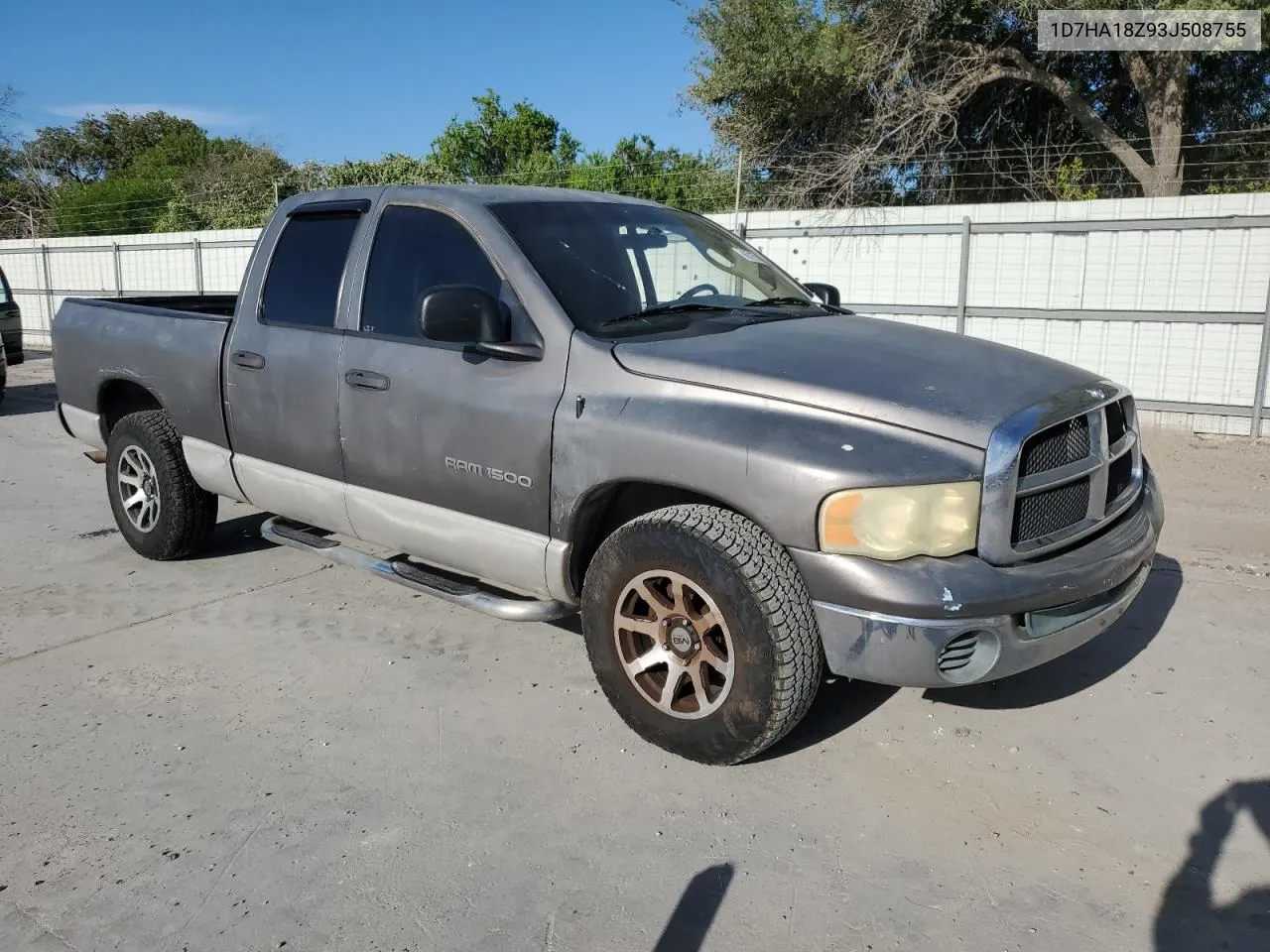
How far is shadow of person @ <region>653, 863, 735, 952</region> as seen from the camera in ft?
8.31

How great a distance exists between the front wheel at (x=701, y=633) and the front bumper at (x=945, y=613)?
0.35ft

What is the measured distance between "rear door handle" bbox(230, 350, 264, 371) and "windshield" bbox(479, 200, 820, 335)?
1432 millimetres

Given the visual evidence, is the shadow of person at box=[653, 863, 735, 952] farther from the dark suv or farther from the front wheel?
the dark suv

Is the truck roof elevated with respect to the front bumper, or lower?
elevated

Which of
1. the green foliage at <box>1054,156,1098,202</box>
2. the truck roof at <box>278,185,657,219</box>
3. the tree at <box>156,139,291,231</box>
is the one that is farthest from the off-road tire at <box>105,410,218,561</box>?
the tree at <box>156,139,291,231</box>

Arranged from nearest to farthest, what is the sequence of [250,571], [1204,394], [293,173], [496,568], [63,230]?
[496,568] < [250,571] < [1204,394] < [293,173] < [63,230]

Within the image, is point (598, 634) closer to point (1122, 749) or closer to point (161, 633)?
point (1122, 749)

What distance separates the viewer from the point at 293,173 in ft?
69.5

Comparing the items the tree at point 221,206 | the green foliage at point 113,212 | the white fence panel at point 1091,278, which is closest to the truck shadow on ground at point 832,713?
the white fence panel at point 1091,278

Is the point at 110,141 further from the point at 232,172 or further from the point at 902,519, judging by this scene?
the point at 902,519

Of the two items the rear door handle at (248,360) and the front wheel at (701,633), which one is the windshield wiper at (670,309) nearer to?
the front wheel at (701,633)

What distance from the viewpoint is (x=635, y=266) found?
411 centimetres

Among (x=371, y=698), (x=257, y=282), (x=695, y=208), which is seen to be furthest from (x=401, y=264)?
(x=695, y=208)

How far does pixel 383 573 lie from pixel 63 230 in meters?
23.2
